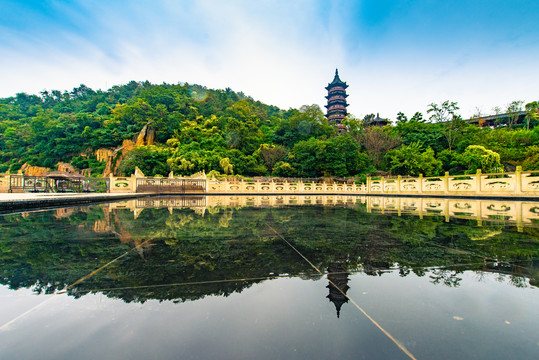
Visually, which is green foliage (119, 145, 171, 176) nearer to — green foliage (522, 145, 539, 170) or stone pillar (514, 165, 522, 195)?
stone pillar (514, 165, 522, 195)

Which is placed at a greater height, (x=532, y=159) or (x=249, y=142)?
(x=249, y=142)

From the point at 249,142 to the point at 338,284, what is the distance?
35.1 meters

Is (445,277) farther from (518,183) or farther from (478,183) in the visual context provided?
(478,183)

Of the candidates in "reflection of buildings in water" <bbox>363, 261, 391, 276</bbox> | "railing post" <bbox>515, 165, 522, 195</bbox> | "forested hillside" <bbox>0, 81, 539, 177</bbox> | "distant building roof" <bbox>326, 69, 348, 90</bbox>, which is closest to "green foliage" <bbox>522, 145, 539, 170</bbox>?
"forested hillside" <bbox>0, 81, 539, 177</bbox>

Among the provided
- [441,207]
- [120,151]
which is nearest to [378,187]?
[441,207]

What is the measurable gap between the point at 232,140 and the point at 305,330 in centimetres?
3433

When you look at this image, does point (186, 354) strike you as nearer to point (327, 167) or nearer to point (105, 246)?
point (105, 246)

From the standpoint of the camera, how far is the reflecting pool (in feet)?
2.82

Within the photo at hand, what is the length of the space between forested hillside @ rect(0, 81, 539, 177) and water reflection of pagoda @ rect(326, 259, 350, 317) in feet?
82.5

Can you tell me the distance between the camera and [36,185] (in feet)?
49.0

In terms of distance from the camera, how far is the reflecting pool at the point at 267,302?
0.86 metres

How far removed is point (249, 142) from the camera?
35.9m

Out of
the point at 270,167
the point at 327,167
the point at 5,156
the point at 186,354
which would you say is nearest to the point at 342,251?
the point at 186,354

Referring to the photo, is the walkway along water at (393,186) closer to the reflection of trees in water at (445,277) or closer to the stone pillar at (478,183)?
the stone pillar at (478,183)
